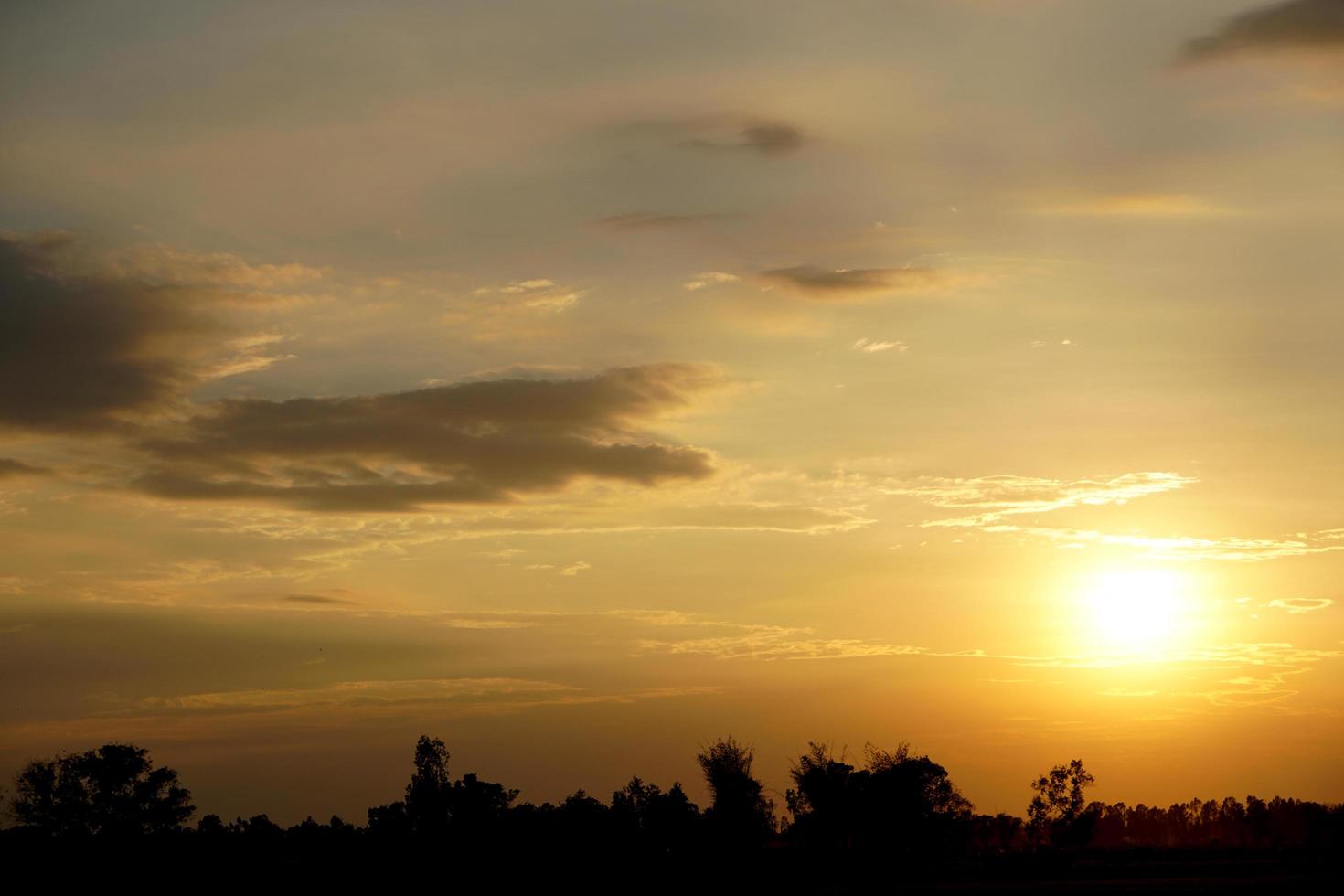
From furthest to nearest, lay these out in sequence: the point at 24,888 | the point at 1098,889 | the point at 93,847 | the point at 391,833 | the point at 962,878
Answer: the point at 391,833 → the point at 93,847 → the point at 962,878 → the point at 24,888 → the point at 1098,889

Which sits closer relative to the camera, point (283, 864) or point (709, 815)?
point (283, 864)

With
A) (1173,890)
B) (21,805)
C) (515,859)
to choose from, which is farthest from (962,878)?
(21,805)

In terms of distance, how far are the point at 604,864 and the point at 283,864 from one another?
33.8 metres

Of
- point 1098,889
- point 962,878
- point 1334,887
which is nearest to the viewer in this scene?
point 1334,887

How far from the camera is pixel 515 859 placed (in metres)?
145

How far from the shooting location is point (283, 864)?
13662 centimetres

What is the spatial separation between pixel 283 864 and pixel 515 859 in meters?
24.8

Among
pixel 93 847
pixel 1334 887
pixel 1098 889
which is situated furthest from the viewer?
pixel 93 847

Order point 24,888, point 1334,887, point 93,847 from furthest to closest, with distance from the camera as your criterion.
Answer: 1. point 93,847
2. point 24,888
3. point 1334,887

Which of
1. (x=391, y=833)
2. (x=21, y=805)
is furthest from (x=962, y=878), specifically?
(x=21, y=805)

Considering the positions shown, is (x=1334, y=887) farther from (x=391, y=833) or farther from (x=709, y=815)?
(x=391, y=833)

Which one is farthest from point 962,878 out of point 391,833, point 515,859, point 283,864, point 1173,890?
point 391,833

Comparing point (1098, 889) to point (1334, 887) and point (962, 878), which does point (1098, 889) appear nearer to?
point (1334, 887)

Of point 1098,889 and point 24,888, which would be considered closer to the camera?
point 1098,889
